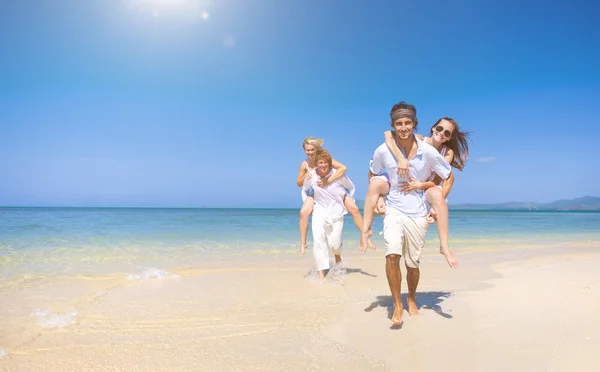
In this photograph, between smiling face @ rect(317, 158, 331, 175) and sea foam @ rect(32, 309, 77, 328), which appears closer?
sea foam @ rect(32, 309, 77, 328)

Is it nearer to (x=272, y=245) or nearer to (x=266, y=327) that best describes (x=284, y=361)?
(x=266, y=327)

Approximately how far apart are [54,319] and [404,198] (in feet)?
12.7

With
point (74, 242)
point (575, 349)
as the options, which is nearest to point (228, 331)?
point (575, 349)

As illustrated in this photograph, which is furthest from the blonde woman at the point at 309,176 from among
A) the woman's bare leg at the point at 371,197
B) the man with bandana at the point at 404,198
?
the man with bandana at the point at 404,198

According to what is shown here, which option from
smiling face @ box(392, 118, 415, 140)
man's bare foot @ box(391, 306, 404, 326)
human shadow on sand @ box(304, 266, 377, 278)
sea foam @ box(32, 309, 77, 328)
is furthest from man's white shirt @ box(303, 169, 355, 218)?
sea foam @ box(32, 309, 77, 328)

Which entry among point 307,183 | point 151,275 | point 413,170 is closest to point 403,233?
point 413,170

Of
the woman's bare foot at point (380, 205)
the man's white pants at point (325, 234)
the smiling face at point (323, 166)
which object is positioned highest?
the smiling face at point (323, 166)

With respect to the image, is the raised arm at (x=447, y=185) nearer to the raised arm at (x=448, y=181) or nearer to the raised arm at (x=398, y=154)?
the raised arm at (x=448, y=181)

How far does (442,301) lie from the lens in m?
4.88

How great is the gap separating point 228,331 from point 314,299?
159 centimetres

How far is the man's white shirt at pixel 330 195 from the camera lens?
6615 millimetres

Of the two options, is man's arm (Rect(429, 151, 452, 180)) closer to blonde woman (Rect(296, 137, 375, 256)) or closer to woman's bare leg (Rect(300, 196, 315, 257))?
blonde woman (Rect(296, 137, 375, 256))

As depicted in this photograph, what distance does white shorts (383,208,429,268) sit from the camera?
4.07 metres

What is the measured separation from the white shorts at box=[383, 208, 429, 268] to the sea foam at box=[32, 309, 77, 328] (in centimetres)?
336
